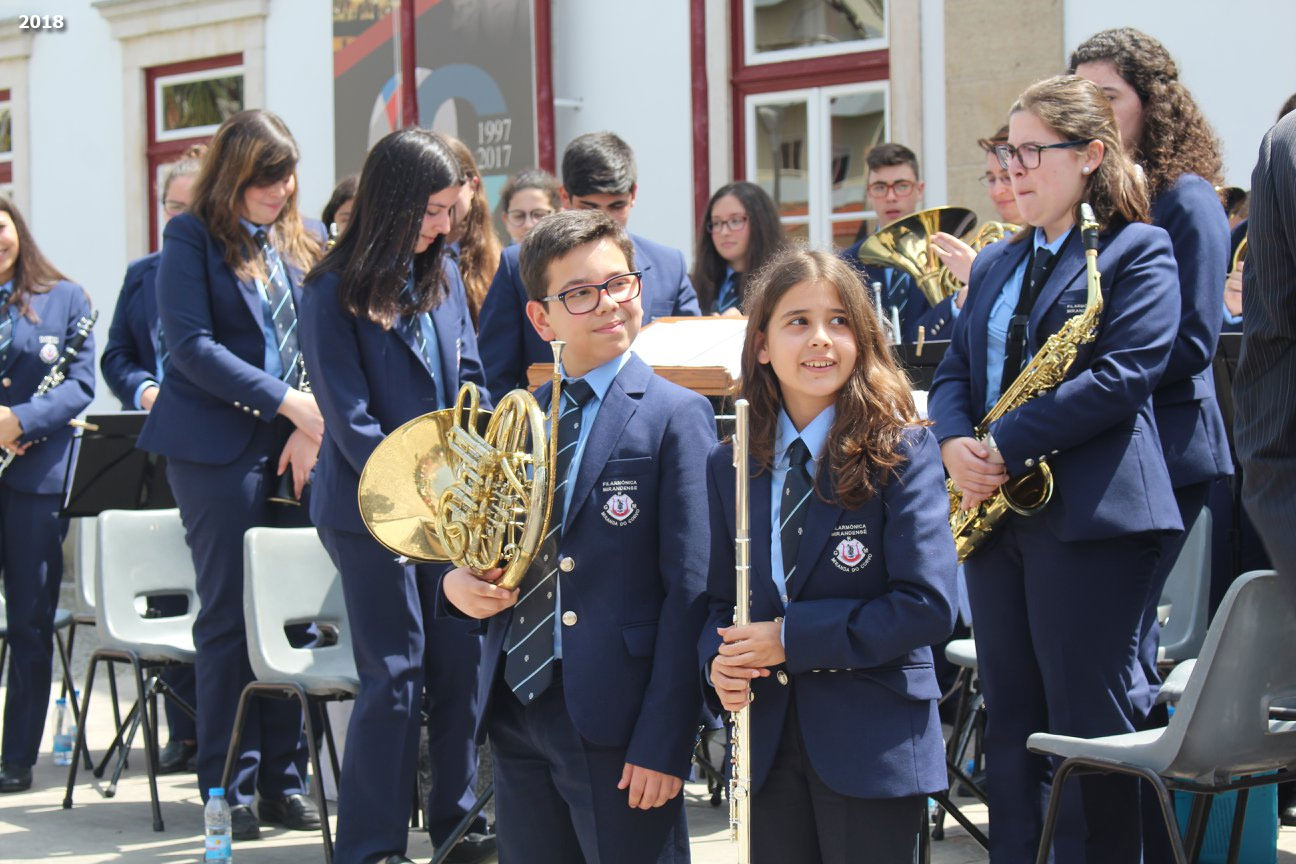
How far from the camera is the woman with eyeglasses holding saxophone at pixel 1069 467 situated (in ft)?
12.0

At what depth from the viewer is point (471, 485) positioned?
136 inches

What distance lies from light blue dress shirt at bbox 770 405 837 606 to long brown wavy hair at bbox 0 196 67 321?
3.88m

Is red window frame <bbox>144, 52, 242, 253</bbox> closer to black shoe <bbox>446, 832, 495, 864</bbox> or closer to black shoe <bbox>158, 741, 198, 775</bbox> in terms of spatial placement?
black shoe <bbox>158, 741, 198, 775</bbox>

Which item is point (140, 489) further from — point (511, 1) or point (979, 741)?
point (511, 1)

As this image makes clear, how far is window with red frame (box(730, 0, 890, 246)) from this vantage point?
9172 mm

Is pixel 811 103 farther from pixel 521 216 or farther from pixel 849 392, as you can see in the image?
pixel 849 392

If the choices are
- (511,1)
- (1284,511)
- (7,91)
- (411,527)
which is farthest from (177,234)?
(7,91)

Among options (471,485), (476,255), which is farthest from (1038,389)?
(476,255)

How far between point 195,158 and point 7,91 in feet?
23.9

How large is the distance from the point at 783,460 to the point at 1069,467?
825 mm

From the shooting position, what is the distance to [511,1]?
33.3ft

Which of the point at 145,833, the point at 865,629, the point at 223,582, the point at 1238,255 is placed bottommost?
the point at 145,833

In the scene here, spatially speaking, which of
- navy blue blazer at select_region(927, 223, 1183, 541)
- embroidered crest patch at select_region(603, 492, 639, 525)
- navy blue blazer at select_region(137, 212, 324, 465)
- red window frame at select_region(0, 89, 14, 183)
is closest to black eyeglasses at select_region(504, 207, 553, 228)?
navy blue blazer at select_region(137, 212, 324, 465)

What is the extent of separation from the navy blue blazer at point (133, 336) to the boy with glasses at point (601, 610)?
368 centimetres
